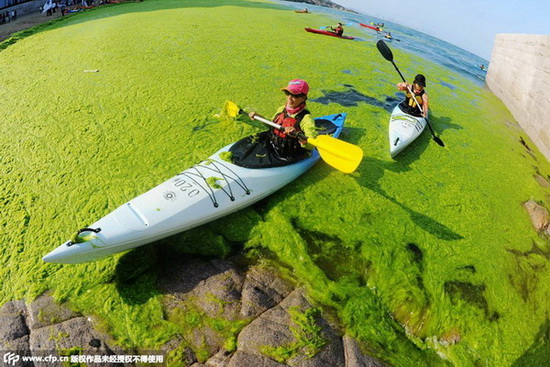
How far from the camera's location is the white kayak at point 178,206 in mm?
2215

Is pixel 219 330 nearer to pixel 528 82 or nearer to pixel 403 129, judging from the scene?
A: pixel 403 129

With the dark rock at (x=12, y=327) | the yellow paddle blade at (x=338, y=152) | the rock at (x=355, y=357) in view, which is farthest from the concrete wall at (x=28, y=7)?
the rock at (x=355, y=357)

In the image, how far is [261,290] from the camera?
8.16ft

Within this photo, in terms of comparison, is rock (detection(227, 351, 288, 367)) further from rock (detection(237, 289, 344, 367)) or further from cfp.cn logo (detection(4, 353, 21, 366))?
cfp.cn logo (detection(4, 353, 21, 366))

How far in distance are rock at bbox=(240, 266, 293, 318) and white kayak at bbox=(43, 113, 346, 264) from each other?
713mm

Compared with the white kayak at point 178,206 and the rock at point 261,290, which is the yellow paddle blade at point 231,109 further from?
the rock at point 261,290

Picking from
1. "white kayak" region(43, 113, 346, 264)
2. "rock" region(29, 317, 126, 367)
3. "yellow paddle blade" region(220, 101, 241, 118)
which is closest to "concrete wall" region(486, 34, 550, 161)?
"white kayak" region(43, 113, 346, 264)

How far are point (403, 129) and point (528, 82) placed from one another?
573 centimetres

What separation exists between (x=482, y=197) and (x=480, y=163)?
48.8 inches

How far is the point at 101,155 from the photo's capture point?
3672 mm

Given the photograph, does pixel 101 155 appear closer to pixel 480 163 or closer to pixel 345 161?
pixel 345 161

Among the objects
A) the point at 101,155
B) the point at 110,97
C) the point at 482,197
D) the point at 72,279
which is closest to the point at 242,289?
the point at 72,279

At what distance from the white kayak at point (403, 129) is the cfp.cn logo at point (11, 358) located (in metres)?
4.61

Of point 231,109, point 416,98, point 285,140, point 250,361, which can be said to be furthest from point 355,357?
point 416,98
